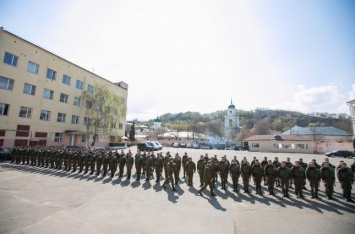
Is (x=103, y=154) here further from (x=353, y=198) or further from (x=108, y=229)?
(x=353, y=198)

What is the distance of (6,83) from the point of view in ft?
70.8

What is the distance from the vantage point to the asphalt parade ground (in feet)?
18.9

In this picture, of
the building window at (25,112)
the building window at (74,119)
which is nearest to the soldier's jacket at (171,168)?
the building window at (25,112)

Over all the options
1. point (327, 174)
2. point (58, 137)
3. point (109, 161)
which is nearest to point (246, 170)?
point (327, 174)

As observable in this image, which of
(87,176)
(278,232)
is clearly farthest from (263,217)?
(87,176)

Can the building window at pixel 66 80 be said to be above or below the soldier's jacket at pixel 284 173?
above

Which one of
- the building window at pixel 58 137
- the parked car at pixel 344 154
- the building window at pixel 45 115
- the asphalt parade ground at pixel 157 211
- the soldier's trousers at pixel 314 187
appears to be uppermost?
the building window at pixel 45 115

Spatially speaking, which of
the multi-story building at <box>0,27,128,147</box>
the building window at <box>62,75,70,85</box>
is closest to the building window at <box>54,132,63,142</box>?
the multi-story building at <box>0,27,128,147</box>

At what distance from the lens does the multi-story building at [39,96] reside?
850 inches

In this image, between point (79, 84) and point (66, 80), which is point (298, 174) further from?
point (79, 84)

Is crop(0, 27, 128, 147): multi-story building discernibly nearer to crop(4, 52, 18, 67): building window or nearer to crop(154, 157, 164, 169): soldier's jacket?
crop(4, 52, 18, 67): building window

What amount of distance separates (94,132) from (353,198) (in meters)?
31.2

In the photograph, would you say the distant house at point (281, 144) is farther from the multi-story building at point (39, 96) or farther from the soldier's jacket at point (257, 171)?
the soldier's jacket at point (257, 171)

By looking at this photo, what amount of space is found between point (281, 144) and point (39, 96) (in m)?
44.5
